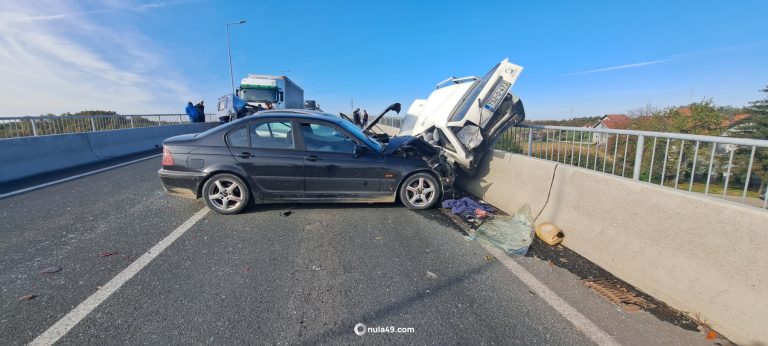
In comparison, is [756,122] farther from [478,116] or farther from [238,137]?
[238,137]

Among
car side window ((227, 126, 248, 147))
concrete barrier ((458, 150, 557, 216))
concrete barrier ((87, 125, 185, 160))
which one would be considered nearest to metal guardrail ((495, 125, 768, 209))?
concrete barrier ((458, 150, 557, 216))

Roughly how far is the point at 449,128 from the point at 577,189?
85.1 inches

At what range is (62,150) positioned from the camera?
8000mm

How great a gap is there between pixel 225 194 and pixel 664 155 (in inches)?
208

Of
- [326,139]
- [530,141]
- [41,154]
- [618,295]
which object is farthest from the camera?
[41,154]

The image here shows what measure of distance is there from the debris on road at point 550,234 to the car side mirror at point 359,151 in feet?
8.51

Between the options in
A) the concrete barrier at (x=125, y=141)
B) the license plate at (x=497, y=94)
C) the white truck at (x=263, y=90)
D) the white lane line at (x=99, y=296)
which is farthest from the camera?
the white truck at (x=263, y=90)

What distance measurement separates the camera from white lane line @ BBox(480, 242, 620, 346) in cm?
222

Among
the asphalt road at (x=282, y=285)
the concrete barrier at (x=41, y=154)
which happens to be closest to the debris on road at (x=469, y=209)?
the asphalt road at (x=282, y=285)

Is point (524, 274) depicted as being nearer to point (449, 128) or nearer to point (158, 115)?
point (449, 128)

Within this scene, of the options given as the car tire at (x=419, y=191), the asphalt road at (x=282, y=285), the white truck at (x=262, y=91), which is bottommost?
the asphalt road at (x=282, y=285)

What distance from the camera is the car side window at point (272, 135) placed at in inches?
181

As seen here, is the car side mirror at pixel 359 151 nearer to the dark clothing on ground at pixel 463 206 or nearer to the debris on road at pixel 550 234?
the dark clothing on ground at pixel 463 206

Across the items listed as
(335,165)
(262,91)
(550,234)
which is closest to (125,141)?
(335,165)
